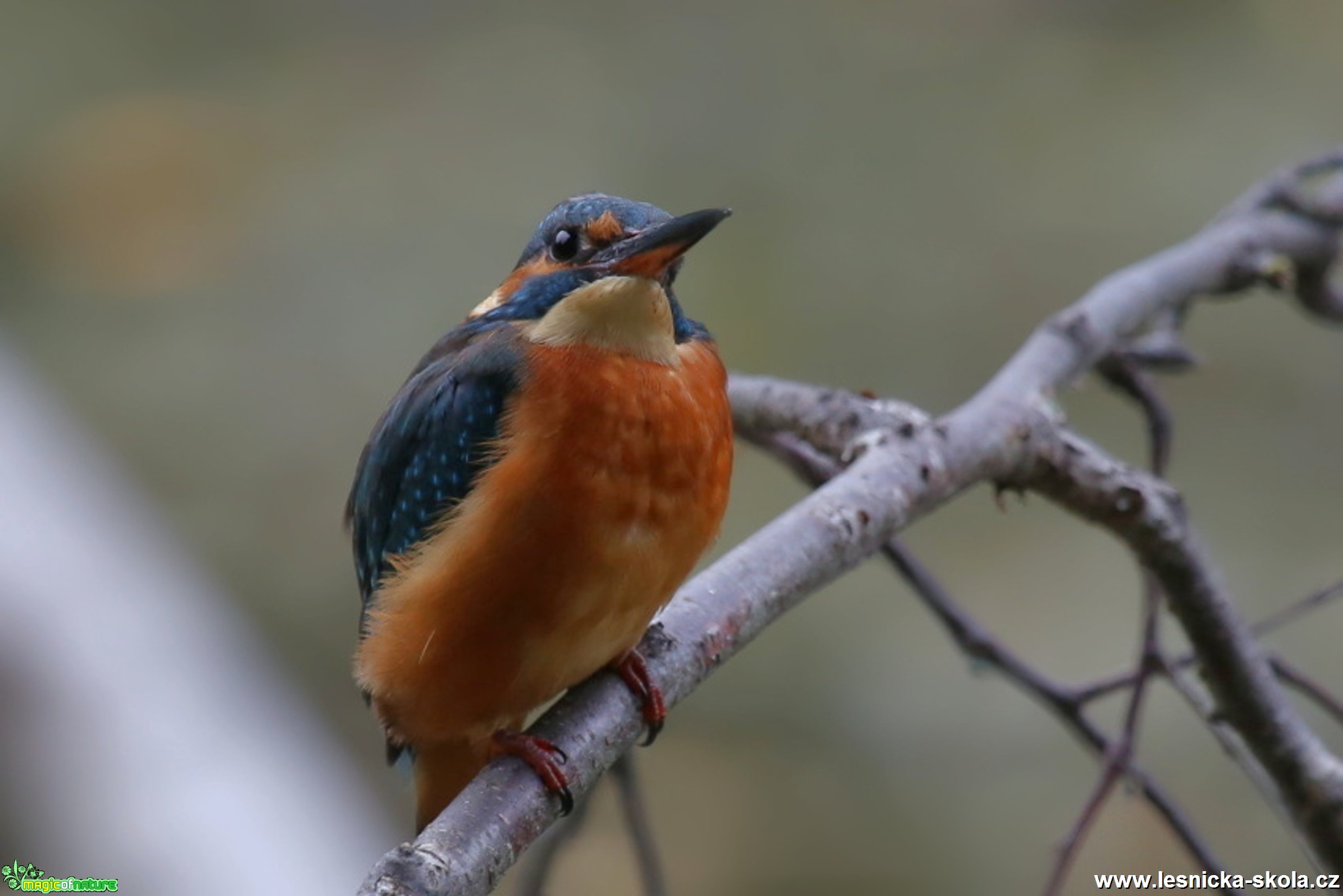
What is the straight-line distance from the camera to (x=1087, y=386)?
339cm

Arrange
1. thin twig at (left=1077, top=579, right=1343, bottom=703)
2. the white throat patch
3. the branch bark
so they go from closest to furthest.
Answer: the branch bark, the white throat patch, thin twig at (left=1077, top=579, right=1343, bottom=703)

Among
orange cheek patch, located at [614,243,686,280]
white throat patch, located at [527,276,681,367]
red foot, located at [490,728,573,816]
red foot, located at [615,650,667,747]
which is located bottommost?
red foot, located at [615,650,667,747]

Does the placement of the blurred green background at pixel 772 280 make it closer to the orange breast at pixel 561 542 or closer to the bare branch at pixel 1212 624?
the bare branch at pixel 1212 624

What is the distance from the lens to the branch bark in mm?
1199

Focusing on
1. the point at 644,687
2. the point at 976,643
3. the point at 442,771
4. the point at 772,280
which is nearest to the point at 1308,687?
the point at 976,643

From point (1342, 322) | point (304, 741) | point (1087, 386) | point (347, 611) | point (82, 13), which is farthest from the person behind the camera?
point (82, 13)

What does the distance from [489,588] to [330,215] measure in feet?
10.1

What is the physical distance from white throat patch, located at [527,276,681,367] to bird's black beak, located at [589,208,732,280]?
2 cm

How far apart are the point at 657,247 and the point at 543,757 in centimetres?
49

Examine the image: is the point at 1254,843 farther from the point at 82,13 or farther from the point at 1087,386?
the point at 82,13

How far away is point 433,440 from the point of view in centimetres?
147

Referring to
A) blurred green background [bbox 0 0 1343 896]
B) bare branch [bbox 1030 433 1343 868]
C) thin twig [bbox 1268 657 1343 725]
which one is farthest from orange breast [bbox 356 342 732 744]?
blurred green background [bbox 0 0 1343 896]

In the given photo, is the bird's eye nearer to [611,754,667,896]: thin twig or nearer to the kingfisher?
the kingfisher

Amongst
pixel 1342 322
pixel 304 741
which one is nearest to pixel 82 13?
pixel 304 741
